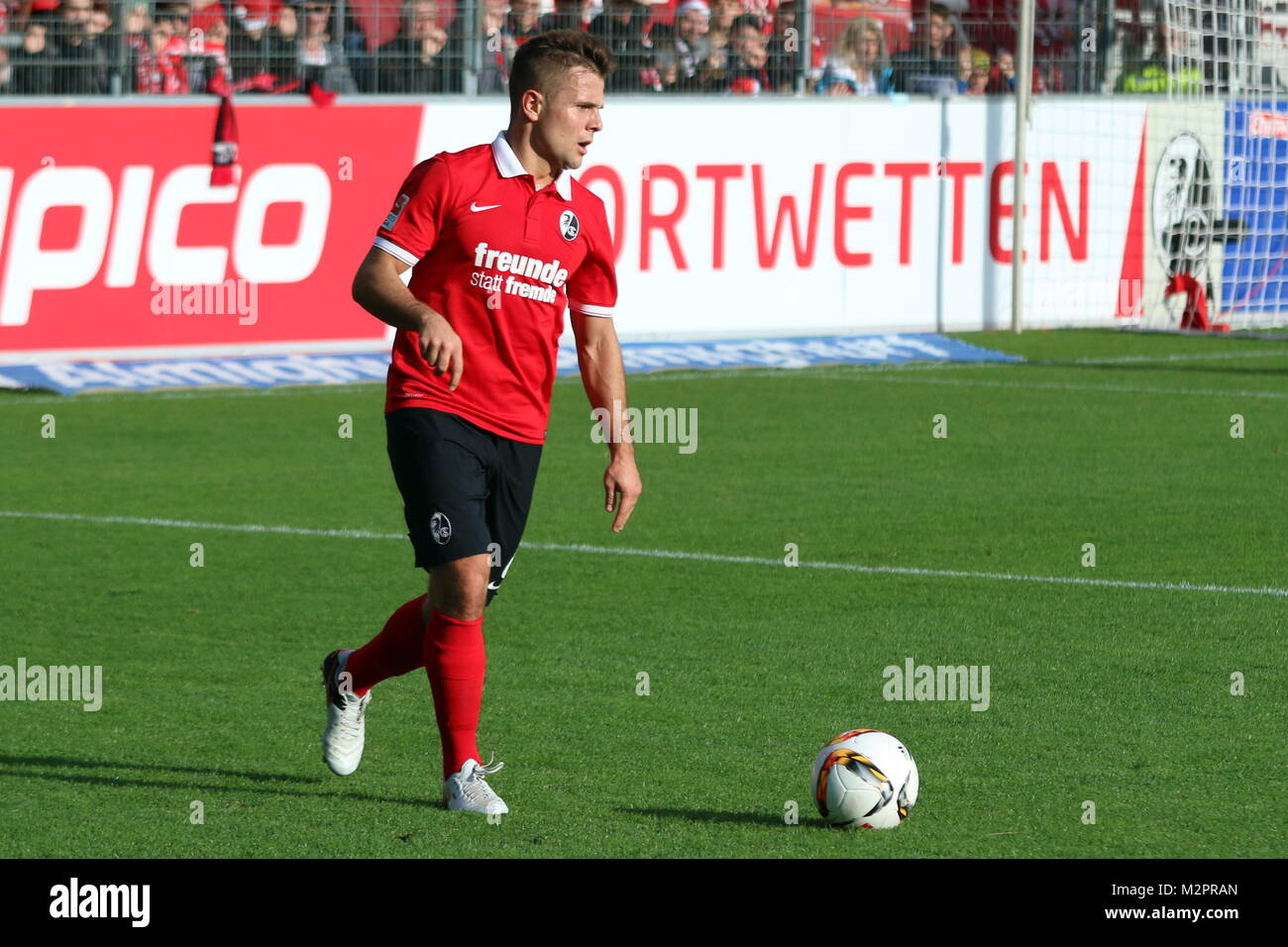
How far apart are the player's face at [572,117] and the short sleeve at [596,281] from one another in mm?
290

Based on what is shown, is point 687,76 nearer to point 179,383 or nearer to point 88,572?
point 179,383

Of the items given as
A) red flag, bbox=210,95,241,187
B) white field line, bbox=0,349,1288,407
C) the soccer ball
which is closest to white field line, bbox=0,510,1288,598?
the soccer ball

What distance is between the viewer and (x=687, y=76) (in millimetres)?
19109

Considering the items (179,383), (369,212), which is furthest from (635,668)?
(369,212)

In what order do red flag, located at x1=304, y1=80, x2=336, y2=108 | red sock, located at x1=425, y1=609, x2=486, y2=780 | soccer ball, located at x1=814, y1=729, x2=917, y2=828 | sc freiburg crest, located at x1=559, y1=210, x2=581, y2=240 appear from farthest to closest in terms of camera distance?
red flag, located at x1=304, y1=80, x2=336, y2=108
sc freiburg crest, located at x1=559, y1=210, x2=581, y2=240
red sock, located at x1=425, y1=609, x2=486, y2=780
soccer ball, located at x1=814, y1=729, x2=917, y2=828

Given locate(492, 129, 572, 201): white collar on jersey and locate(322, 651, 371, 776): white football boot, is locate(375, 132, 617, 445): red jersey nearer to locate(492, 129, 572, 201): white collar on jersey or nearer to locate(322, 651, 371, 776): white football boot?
locate(492, 129, 572, 201): white collar on jersey

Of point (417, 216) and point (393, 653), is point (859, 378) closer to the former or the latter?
point (393, 653)

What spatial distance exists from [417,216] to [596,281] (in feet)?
2.08

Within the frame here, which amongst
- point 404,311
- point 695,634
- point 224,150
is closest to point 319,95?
point 224,150

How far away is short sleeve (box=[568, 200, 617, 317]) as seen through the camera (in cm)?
595

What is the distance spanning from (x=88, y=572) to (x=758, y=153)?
10.8m

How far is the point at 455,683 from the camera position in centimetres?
561

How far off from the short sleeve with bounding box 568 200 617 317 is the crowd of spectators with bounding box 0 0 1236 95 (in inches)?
442

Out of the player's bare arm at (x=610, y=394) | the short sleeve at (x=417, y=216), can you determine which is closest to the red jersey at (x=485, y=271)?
the short sleeve at (x=417, y=216)
